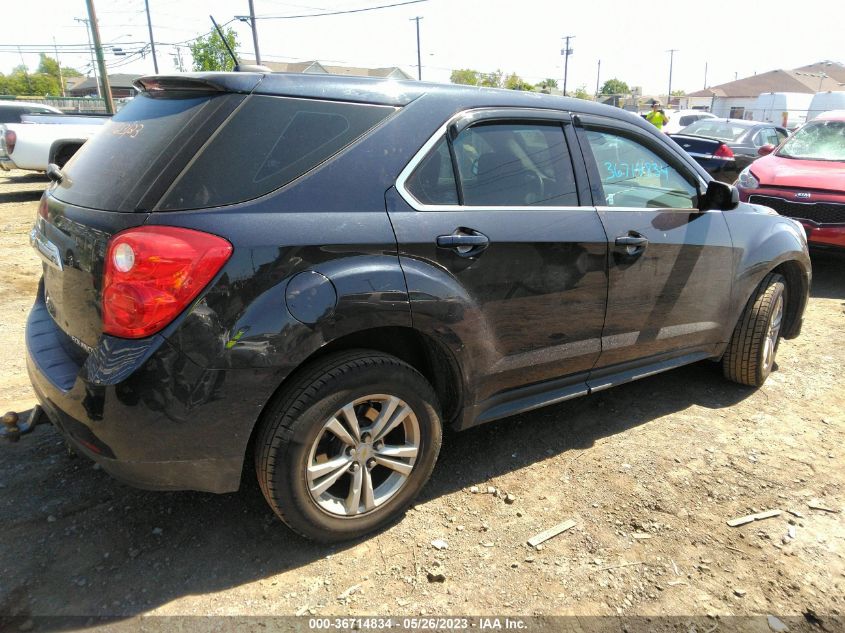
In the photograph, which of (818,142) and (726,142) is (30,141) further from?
(726,142)

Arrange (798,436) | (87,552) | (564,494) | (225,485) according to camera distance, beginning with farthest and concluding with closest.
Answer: (798,436) → (564,494) → (87,552) → (225,485)

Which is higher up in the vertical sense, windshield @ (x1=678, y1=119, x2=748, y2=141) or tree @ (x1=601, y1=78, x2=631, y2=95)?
tree @ (x1=601, y1=78, x2=631, y2=95)

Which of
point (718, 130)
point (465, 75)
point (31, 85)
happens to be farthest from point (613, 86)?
point (718, 130)

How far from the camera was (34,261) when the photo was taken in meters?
6.95

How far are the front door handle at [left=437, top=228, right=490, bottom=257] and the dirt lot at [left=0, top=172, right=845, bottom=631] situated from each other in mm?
1181

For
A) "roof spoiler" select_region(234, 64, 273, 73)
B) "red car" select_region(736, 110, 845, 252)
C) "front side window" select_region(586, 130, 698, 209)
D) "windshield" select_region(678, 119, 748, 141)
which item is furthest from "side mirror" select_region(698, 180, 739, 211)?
"windshield" select_region(678, 119, 748, 141)

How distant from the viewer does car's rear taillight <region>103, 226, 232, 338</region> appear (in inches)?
79.1

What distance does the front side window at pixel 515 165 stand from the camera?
269cm

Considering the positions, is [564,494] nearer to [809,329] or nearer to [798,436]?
[798,436]

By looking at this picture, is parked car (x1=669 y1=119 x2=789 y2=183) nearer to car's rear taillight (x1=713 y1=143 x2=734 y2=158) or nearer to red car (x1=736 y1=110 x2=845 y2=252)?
car's rear taillight (x1=713 y1=143 x2=734 y2=158)

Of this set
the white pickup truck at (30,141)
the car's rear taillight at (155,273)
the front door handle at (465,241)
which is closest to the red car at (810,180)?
the front door handle at (465,241)

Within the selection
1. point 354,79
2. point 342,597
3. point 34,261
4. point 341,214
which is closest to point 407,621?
point 342,597

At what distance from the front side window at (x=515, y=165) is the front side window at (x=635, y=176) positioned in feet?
0.82

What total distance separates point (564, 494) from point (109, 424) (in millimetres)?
2000
